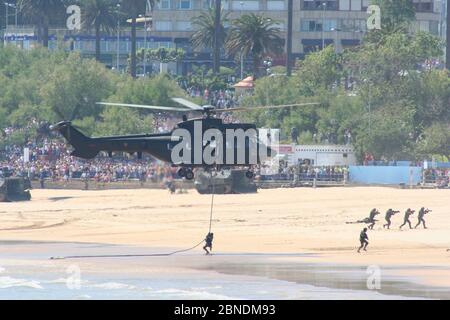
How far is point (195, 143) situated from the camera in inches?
2906

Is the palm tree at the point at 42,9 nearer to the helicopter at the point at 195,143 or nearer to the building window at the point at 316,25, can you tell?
the building window at the point at 316,25

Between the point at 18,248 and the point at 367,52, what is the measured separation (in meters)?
66.2

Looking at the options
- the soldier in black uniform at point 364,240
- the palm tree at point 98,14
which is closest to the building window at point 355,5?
the palm tree at point 98,14

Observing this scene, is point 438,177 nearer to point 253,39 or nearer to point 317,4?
point 253,39

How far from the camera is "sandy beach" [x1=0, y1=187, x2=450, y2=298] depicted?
69.8 m

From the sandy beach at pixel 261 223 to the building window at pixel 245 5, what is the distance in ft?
297

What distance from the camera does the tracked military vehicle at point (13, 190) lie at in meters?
103

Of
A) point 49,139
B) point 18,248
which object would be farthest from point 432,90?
point 18,248

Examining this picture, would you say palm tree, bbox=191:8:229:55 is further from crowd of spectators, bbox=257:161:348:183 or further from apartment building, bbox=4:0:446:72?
crowd of spectators, bbox=257:161:348:183

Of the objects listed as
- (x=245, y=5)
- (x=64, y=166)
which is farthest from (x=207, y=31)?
(x=64, y=166)

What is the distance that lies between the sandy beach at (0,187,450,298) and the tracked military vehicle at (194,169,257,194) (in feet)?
2.84

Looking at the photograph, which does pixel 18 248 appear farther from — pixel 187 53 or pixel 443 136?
pixel 187 53

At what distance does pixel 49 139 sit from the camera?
127m
